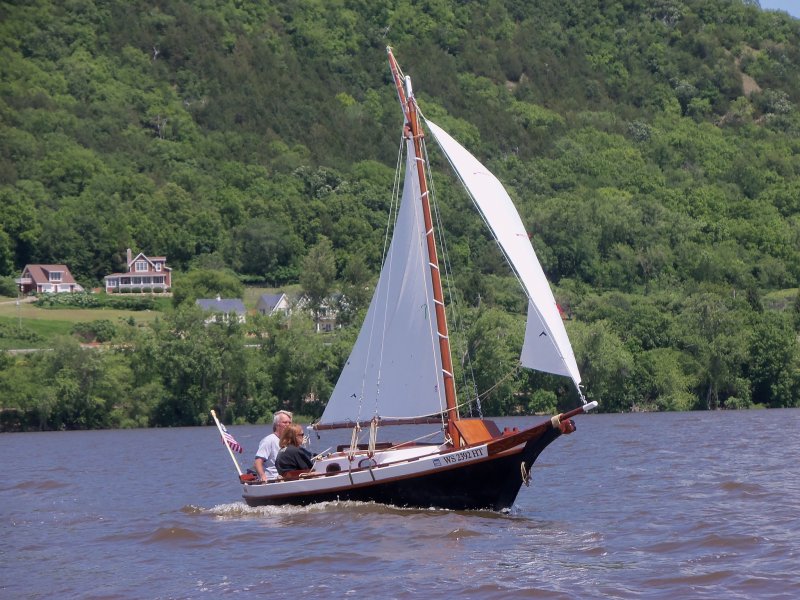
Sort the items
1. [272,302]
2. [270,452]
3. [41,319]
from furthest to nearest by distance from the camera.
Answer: [272,302], [41,319], [270,452]

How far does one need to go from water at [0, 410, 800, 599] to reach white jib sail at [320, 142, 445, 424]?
2.67 meters

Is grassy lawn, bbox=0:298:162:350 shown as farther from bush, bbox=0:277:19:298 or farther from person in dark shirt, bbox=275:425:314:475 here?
person in dark shirt, bbox=275:425:314:475

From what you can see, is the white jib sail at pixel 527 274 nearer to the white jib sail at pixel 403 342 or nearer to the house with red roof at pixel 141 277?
the white jib sail at pixel 403 342

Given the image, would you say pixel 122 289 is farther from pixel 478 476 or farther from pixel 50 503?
pixel 478 476

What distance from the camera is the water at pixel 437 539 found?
23391mm

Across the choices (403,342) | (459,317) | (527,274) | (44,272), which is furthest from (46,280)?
(527,274)

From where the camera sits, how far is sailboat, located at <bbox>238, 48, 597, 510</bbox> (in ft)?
99.0

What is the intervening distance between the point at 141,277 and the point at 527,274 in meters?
131

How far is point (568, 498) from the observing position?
35281mm

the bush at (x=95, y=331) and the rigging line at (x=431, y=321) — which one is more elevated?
the bush at (x=95, y=331)

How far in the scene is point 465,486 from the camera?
102ft

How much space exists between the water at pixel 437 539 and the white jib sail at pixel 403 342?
8.75 ft

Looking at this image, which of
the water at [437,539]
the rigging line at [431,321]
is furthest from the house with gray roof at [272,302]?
the rigging line at [431,321]

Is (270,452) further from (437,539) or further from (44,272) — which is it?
(44,272)
